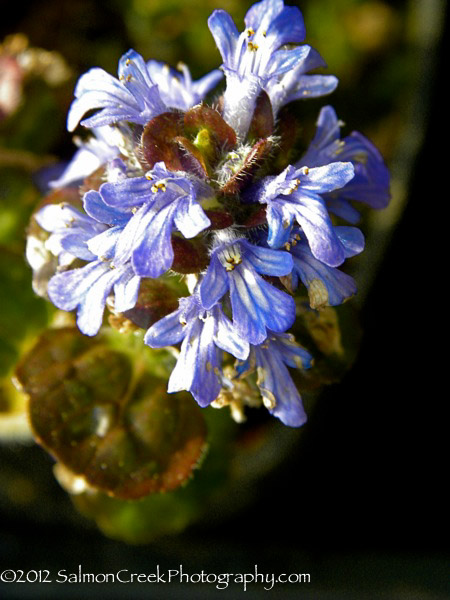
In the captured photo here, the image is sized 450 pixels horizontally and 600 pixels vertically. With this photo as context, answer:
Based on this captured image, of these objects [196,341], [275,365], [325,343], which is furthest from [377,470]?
[196,341]

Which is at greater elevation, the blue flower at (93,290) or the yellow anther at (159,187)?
the yellow anther at (159,187)

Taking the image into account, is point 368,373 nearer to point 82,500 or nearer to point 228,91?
point 82,500

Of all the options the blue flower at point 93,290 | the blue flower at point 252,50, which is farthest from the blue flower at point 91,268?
the blue flower at point 252,50

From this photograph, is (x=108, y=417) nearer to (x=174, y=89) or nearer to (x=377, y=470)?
(x=174, y=89)

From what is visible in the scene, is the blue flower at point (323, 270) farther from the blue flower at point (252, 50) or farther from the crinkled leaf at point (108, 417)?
the crinkled leaf at point (108, 417)

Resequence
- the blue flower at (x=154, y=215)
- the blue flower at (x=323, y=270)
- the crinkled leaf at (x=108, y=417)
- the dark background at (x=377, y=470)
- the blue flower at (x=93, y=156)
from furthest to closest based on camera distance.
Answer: the dark background at (x=377, y=470) < the crinkled leaf at (x=108, y=417) < the blue flower at (x=93, y=156) < the blue flower at (x=323, y=270) < the blue flower at (x=154, y=215)
